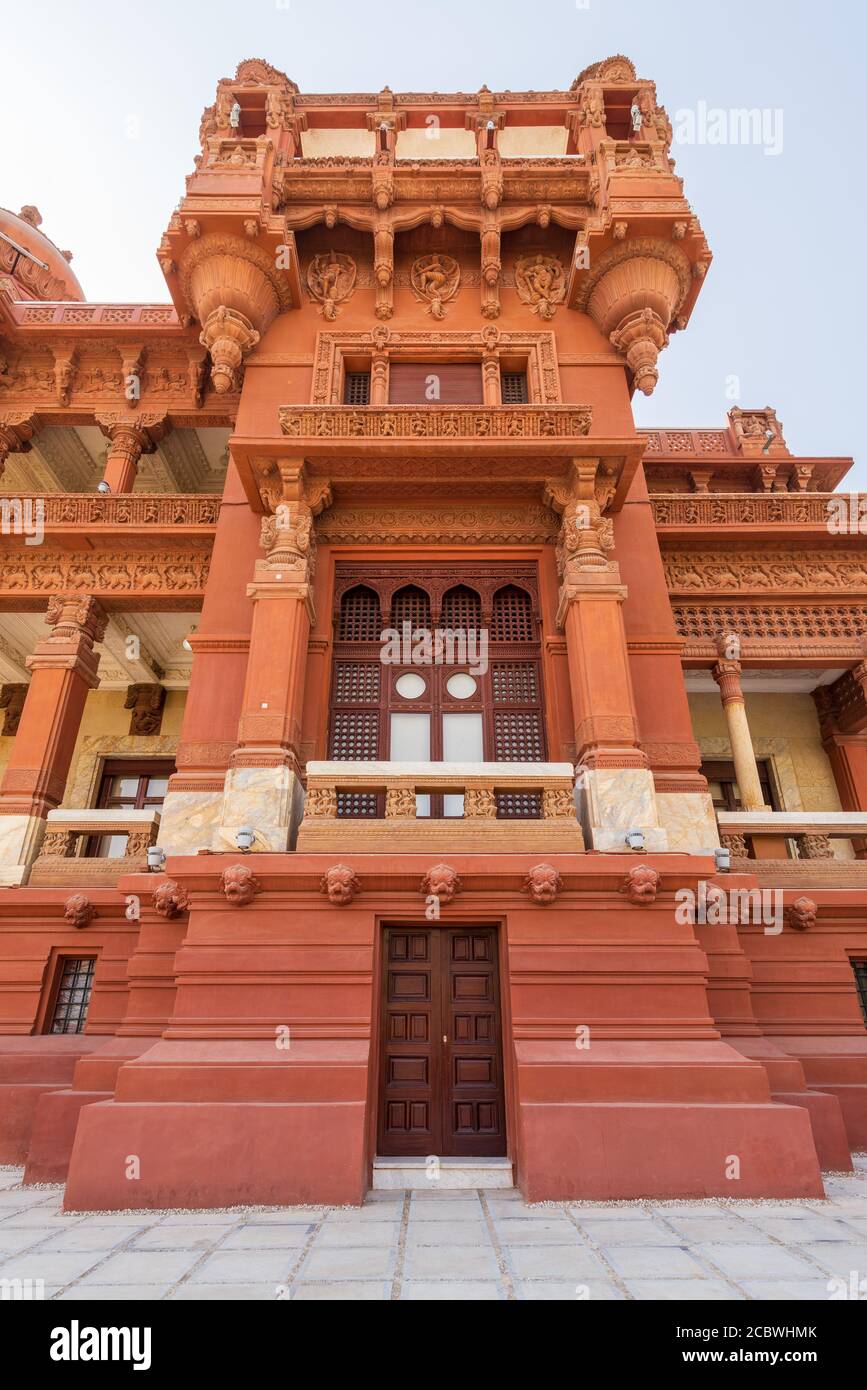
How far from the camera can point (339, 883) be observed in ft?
22.7

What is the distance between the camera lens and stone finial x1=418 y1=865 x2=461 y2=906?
6957 mm

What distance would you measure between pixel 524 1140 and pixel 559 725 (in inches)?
175

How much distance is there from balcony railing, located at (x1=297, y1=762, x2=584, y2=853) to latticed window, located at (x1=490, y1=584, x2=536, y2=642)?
2.31m

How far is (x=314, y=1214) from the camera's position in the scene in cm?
538

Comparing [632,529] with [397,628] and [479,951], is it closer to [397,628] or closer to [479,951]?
[397,628]

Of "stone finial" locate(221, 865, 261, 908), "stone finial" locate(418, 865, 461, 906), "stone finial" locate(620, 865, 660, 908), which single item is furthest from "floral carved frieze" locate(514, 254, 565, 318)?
"stone finial" locate(221, 865, 261, 908)

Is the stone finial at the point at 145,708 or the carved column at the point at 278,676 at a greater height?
the stone finial at the point at 145,708

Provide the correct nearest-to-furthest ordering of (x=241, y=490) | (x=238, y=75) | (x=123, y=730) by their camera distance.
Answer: (x=241, y=490) < (x=238, y=75) < (x=123, y=730)

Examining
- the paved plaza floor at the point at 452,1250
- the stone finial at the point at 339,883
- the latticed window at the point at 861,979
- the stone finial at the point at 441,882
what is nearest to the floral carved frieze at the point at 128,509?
the stone finial at the point at 339,883

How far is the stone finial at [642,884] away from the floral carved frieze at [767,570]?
6123mm

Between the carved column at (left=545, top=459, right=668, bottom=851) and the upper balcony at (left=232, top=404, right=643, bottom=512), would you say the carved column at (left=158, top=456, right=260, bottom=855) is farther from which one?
the carved column at (left=545, top=459, right=668, bottom=851)

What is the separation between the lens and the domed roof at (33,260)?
18344mm

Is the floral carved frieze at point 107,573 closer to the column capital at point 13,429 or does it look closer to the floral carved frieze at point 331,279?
the column capital at point 13,429
